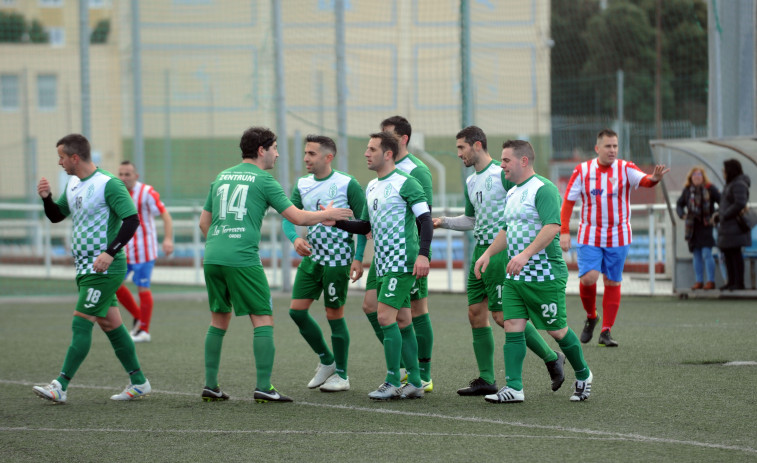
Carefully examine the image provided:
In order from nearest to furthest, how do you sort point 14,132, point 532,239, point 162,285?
point 532,239
point 162,285
point 14,132

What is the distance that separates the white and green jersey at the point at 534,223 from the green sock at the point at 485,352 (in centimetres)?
71

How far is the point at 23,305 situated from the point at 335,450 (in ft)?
38.7

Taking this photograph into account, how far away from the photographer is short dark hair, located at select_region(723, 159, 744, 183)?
519 inches

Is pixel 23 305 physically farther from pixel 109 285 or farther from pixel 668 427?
pixel 668 427

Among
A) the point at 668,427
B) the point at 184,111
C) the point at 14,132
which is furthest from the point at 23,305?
the point at 14,132

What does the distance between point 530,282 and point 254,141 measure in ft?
6.87

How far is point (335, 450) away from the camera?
17.1ft

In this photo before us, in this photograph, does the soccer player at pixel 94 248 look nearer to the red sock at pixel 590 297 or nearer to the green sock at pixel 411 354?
the green sock at pixel 411 354

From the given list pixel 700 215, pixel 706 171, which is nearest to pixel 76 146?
pixel 700 215

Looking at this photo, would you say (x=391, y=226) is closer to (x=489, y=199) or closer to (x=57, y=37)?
(x=489, y=199)

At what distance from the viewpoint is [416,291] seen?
7.19m

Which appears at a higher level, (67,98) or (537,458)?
(67,98)

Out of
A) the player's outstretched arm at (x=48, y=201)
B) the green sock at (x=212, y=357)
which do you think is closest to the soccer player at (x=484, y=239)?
the green sock at (x=212, y=357)

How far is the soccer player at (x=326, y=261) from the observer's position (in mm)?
7340
